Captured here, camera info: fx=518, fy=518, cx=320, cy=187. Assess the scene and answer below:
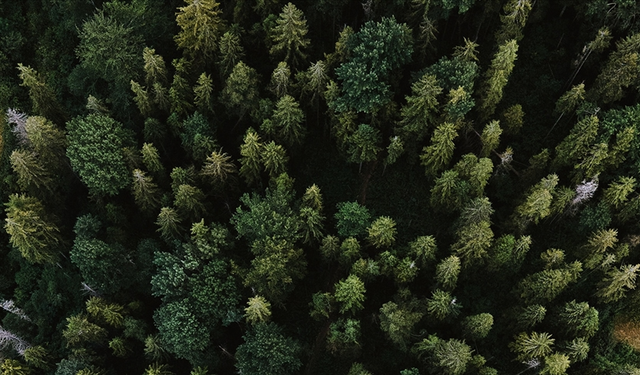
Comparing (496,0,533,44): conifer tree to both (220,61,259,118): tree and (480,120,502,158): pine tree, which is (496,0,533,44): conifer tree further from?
(220,61,259,118): tree

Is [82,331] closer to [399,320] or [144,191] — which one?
[144,191]

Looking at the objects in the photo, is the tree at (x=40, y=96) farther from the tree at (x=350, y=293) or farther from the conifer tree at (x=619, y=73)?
the conifer tree at (x=619, y=73)

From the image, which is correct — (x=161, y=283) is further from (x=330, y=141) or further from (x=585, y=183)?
(x=585, y=183)

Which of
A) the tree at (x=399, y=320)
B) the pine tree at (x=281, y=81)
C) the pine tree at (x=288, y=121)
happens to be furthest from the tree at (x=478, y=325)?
the pine tree at (x=281, y=81)

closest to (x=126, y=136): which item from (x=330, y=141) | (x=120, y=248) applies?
(x=120, y=248)

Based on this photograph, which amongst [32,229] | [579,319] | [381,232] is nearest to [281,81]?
[381,232]

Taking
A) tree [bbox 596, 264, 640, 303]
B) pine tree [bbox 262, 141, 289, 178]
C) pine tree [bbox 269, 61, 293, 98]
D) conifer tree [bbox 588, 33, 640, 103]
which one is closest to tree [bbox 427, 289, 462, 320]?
tree [bbox 596, 264, 640, 303]

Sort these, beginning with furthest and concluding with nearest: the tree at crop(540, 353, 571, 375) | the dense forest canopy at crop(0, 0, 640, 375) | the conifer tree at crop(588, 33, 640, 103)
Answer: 1. the conifer tree at crop(588, 33, 640, 103)
2. the dense forest canopy at crop(0, 0, 640, 375)
3. the tree at crop(540, 353, 571, 375)
